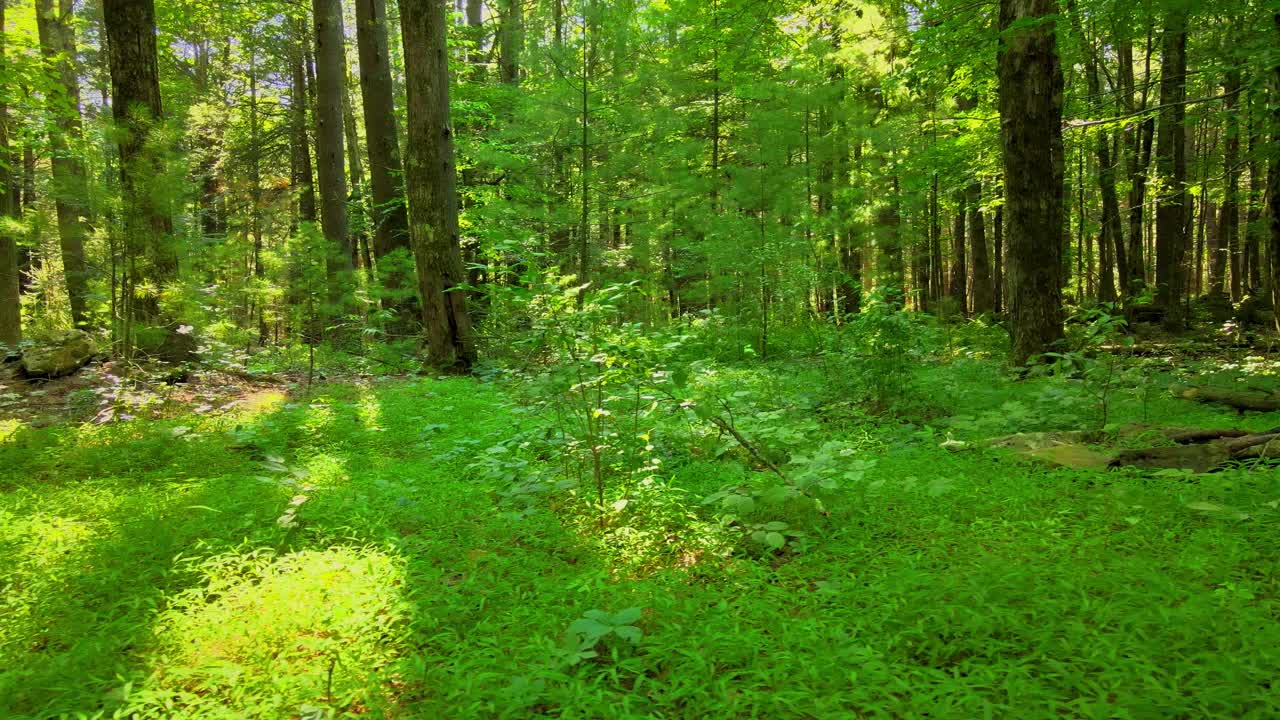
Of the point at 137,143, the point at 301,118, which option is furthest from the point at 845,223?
the point at 301,118

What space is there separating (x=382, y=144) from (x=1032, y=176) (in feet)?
36.5

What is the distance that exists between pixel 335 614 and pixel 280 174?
82.9 ft

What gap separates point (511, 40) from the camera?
16.1 m

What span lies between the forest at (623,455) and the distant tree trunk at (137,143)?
0.04m

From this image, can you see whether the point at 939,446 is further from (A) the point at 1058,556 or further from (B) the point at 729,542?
(B) the point at 729,542

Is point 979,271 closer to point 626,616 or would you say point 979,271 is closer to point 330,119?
point 330,119

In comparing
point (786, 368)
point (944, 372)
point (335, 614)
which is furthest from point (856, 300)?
point (335, 614)

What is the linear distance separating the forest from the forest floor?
0.7 inches

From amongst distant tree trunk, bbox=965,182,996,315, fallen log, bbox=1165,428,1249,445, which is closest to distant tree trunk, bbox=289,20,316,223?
fallen log, bbox=1165,428,1249,445

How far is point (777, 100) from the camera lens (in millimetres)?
11961

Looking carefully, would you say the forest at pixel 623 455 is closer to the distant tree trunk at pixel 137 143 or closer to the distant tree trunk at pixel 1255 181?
the distant tree trunk at pixel 137 143

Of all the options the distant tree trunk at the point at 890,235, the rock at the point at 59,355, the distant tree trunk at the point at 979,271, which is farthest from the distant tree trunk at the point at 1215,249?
the rock at the point at 59,355

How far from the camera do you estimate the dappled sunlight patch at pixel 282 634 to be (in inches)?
71.5

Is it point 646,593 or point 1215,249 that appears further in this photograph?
point 1215,249
